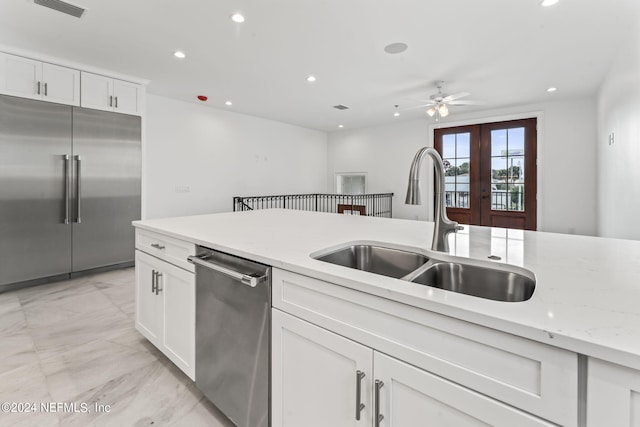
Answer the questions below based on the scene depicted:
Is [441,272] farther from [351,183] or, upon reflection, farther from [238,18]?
[351,183]

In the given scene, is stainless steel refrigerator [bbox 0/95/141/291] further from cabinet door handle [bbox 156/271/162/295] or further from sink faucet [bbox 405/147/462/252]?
sink faucet [bbox 405/147/462/252]

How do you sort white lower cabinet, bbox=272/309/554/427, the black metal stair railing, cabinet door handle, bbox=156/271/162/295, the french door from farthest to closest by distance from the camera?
1. the black metal stair railing
2. the french door
3. cabinet door handle, bbox=156/271/162/295
4. white lower cabinet, bbox=272/309/554/427

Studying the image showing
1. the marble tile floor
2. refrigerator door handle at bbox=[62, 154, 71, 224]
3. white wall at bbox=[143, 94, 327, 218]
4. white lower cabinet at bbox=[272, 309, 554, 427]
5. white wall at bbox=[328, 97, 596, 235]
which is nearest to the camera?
white lower cabinet at bbox=[272, 309, 554, 427]

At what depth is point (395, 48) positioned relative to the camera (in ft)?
10.9

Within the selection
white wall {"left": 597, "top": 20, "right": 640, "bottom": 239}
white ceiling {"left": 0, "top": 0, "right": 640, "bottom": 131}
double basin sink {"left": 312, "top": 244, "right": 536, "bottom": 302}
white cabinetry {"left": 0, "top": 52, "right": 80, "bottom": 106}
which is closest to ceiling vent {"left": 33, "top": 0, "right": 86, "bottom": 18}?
white ceiling {"left": 0, "top": 0, "right": 640, "bottom": 131}

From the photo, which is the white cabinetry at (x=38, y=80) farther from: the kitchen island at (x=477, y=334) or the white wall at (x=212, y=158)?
the kitchen island at (x=477, y=334)

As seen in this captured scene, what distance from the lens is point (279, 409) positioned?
1.14 meters

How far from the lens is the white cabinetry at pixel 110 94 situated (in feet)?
12.2

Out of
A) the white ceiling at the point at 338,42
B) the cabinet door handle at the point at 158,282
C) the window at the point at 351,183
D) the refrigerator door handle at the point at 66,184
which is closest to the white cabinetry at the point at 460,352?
the cabinet door handle at the point at 158,282

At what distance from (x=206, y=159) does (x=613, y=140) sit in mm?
6151

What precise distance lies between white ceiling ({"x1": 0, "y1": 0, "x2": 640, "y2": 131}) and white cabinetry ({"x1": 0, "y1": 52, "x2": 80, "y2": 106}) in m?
0.20

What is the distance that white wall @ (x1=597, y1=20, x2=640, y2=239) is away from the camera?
2.67 meters

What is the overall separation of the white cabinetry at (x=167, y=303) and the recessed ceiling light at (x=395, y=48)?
9.87 ft

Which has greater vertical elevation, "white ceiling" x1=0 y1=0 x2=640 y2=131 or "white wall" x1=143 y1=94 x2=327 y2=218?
"white ceiling" x1=0 y1=0 x2=640 y2=131
